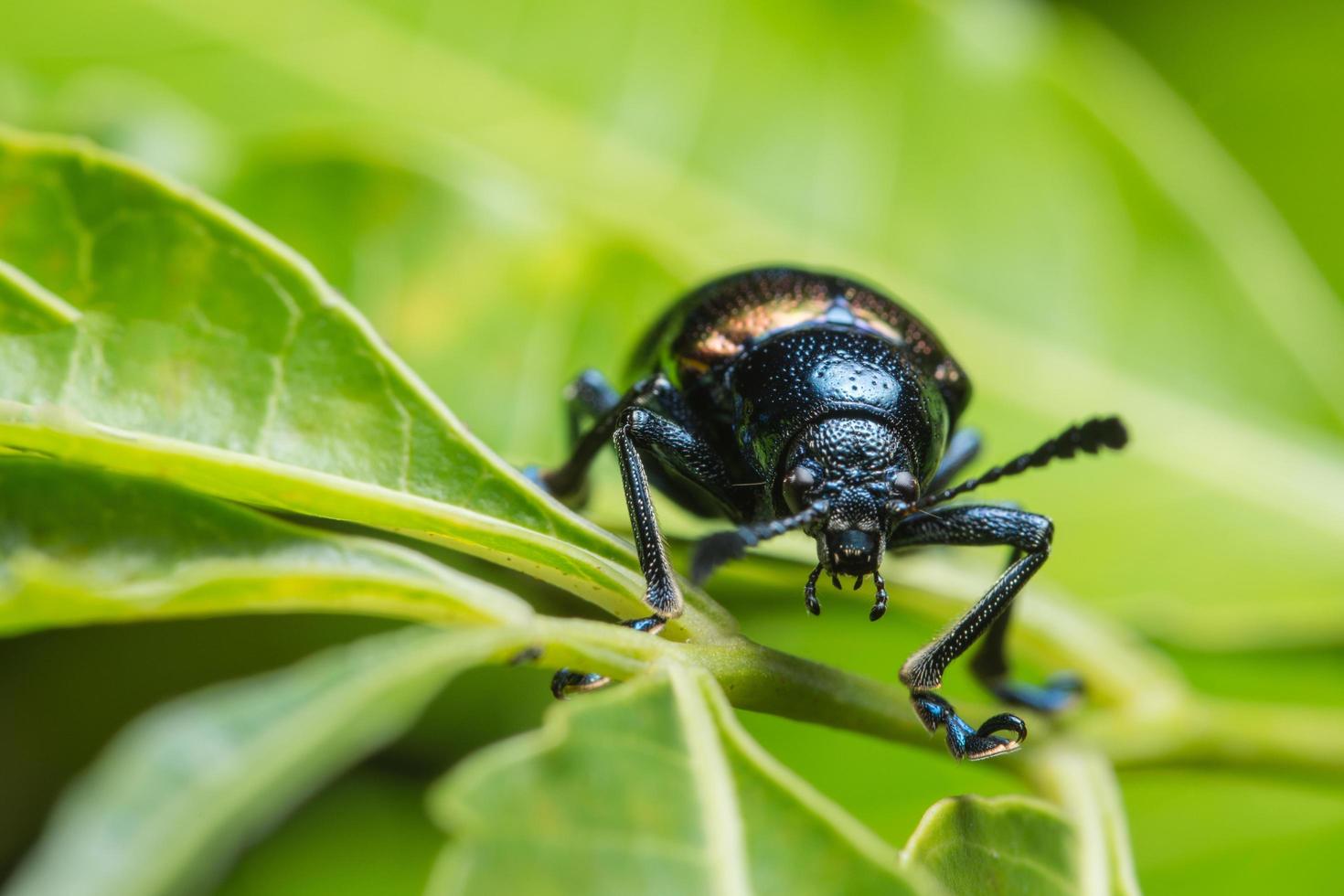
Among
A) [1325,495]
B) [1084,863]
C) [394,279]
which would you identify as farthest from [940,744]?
[1325,495]

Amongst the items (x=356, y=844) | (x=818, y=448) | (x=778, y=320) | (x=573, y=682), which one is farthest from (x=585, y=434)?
(x=356, y=844)

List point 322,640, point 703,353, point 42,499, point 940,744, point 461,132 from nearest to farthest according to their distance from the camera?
point 42,499
point 940,744
point 703,353
point 322,640
point 461,132

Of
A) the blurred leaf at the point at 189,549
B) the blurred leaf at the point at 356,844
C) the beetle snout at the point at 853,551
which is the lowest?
the blurred leaf at the point at 356,844

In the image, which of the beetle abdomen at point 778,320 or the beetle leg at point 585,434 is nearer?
the beetle leg at point 585,434

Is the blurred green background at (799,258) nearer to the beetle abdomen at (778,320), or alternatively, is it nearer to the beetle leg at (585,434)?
the beetle leg at (585,434)

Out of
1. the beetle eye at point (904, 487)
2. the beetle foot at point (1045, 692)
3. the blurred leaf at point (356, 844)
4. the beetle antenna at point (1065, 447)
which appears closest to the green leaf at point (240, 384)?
the beetle eye at point (904, 487)

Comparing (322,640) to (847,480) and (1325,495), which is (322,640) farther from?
(1325,495)

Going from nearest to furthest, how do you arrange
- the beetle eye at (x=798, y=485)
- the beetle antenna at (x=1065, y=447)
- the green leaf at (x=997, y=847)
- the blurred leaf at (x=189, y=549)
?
the blurred leaf at (x=189, y=549)
the green leaf at (x=997, y=847)
the beetle eye at (x=798, y=485)
the beetle antenna at (x=1065, y=447)
